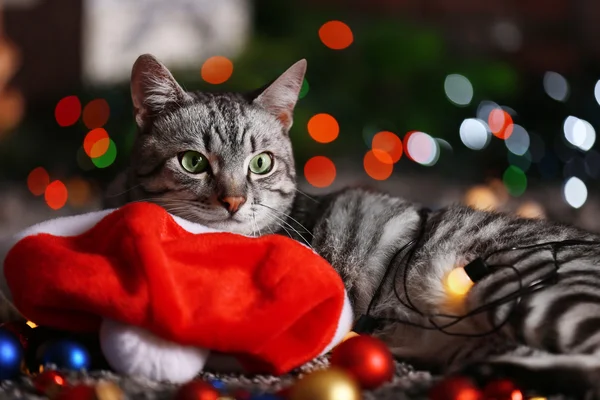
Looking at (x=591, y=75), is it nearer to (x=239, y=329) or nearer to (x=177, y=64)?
(x=177, y=64)

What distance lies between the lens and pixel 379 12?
15.6 ft

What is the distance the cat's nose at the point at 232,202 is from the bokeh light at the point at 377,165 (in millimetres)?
2150

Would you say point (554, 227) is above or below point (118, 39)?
below

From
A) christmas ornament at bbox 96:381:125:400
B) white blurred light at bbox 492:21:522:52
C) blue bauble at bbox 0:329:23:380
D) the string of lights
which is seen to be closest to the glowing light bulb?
the string of lights

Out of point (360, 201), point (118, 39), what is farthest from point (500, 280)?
point (118, 39)

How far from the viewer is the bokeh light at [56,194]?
325 centimetres

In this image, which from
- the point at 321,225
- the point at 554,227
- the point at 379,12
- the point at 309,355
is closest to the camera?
the point at 309,355

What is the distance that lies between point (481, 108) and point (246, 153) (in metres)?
2.24

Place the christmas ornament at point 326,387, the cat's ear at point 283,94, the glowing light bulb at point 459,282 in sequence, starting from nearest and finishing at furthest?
1. the christmas ornament at point 326,387
2. the glowing light bulb at point 459,282
3. the cat's ear at point 283,94

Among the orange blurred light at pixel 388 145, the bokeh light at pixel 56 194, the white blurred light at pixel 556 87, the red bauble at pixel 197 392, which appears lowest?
the bokeh light at pixel 56 194

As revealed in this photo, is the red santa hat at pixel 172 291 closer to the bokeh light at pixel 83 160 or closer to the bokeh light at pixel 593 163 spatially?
the bokeh light at pixel 83 160

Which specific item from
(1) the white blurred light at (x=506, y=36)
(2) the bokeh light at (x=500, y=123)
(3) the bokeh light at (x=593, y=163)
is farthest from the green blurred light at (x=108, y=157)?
(1) the white blurred light at (x=506, y=36)

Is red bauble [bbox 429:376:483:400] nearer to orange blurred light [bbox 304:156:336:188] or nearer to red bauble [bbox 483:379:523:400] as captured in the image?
red bauble [bbox 483:379:523:400]

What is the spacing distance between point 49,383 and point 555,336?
85 centimetres
